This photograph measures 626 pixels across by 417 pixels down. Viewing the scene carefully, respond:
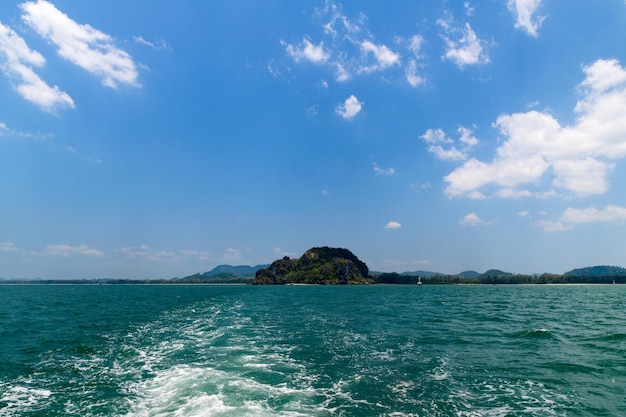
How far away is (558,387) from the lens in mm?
17672

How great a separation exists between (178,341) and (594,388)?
32055 millimetres

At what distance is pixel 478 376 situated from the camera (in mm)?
19594

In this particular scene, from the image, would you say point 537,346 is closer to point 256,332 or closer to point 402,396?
point 402,396

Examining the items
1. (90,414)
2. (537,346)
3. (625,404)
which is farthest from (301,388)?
(537,346)

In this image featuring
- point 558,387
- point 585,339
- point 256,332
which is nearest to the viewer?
point 558,387

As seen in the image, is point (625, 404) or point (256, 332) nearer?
point (625, 404)

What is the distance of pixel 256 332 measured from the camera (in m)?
36.3

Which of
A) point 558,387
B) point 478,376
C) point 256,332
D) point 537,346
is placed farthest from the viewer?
point 256,332

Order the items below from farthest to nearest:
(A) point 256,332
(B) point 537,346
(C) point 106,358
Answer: (A) point 256,332 → (B) point 537,346 → (C) point 106,358

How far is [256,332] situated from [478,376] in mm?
23734

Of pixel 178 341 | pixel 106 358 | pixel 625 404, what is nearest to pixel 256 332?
pixel 178 341

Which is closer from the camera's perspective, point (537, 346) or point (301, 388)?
point (301, 388)

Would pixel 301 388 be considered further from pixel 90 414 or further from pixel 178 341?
pixel 178 341

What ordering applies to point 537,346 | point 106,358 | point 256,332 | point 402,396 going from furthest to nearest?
point 256,332
point 537,346
point 106,358
point 402,396
